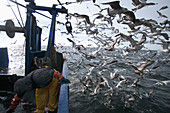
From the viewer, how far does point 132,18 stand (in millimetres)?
2449

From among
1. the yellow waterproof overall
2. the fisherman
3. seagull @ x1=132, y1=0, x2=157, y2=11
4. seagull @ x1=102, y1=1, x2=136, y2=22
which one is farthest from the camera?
the yellow waterproof overall

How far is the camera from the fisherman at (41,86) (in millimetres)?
2701

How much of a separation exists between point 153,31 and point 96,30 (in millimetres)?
2717

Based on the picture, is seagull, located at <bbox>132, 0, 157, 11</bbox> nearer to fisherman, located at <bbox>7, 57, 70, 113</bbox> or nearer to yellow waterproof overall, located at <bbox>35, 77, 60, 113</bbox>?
fisherman, located at <bbox>7, 57, 70, 113</bbox>

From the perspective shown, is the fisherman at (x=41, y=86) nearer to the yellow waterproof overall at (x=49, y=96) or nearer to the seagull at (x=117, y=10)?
the yellow waterproof overall at (x=49, y=96)

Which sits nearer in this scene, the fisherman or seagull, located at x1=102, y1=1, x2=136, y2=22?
seagull, located at x1=102, y1=1, x2=136, y2=22

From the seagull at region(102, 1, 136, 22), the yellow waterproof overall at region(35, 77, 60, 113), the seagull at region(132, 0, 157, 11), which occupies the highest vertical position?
the seagull at region(132, 0, 157, 11)

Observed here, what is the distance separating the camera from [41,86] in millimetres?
2867

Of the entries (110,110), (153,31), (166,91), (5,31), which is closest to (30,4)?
(5,31)

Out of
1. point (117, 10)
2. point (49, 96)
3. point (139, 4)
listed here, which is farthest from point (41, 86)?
point (139, 4)

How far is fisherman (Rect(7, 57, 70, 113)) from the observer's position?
2.70 m

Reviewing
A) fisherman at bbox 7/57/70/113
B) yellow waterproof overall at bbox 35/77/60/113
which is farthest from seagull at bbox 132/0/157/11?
yellow waterproof overall at bbox 35/77/60/113

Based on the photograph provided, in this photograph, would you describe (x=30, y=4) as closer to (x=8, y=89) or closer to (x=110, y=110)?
(x=8, y=89)

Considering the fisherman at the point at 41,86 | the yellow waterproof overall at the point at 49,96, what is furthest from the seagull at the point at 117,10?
the yellow waterproof overall at the point at 49,96
